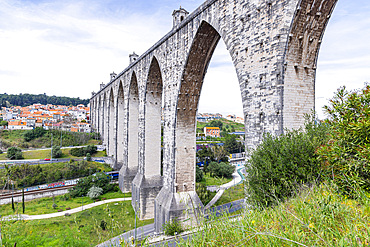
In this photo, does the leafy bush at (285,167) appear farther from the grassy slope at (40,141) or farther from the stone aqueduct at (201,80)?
the grassy slope at (40,141)

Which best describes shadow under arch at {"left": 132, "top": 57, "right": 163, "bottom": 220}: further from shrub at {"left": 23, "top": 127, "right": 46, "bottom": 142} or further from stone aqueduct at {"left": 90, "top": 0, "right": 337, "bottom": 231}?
shrub at {"left": 23, "top": 127, "right": 46, "bottom": 142}

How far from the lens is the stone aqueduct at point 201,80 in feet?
22.8

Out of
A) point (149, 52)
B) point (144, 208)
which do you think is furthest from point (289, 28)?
point (144, 208)

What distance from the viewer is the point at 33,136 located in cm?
4366

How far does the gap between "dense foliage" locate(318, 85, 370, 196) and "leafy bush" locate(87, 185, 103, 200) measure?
20.6 metres

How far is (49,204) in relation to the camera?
2078cm

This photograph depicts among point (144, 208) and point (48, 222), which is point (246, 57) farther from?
point (48, 222)

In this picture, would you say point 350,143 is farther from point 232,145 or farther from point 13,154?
point 232,145

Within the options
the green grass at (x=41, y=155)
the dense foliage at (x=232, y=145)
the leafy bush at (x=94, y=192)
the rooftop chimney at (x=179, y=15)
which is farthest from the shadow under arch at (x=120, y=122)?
the dense foliage at (x=232, y=145)

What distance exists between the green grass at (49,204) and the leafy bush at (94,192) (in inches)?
14.8

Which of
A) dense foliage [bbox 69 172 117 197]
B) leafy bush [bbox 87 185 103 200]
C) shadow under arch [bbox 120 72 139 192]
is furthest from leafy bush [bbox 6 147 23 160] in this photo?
shadow under arch [bbox 120 72 139 192]

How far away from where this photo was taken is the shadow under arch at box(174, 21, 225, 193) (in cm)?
1196

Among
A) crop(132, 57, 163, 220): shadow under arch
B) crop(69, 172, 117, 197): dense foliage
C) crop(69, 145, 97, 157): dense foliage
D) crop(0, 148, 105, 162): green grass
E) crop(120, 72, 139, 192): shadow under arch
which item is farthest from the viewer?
crop(69, 145, 97, 157): dense foliage

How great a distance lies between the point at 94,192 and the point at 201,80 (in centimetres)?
1533
